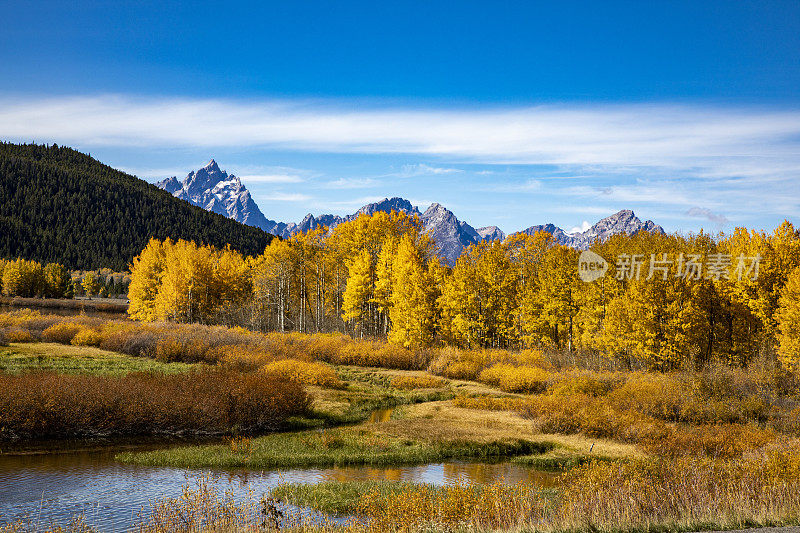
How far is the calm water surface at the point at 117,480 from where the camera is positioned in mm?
15422

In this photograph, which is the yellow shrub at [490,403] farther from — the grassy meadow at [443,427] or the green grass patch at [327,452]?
the green grass patch at [327,452]

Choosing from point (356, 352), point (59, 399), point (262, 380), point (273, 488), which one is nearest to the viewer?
point (273, 488)

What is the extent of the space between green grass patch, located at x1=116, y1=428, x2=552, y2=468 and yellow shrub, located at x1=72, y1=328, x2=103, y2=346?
3219cm

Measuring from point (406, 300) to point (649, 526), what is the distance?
138 ft

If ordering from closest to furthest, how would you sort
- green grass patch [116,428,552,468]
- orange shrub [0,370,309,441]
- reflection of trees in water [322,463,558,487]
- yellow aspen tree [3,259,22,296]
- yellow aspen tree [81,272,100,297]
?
reflection of trees in water [322,463,558,487], green grass patch [116,428,552,468], orange shrub [0,370,309,441], yellow aspen tree [3,259,22,296], yellow aspen tree [81,272,100,297]

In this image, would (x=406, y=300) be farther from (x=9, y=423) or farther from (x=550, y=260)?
(x=9, y=423)

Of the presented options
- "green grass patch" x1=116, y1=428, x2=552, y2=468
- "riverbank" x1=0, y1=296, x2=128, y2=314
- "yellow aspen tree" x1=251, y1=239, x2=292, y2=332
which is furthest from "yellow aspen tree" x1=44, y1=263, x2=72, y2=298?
"green grass patch" x1=116, y1=428, x2=552, y2=468

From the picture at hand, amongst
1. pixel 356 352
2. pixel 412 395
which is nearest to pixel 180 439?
pixel 412 395

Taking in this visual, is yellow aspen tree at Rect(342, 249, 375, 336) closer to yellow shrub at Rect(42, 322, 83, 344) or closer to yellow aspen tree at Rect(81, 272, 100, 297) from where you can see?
yellow shrub at Rect(42, 322, 83, 344)

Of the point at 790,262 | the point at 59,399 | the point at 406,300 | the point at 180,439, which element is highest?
the point at 790,262

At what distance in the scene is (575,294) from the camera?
51406 mm

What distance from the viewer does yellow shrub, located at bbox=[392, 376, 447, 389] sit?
→ 140ft

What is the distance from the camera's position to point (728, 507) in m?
12.6

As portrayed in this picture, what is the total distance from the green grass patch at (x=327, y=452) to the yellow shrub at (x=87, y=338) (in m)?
32.2
